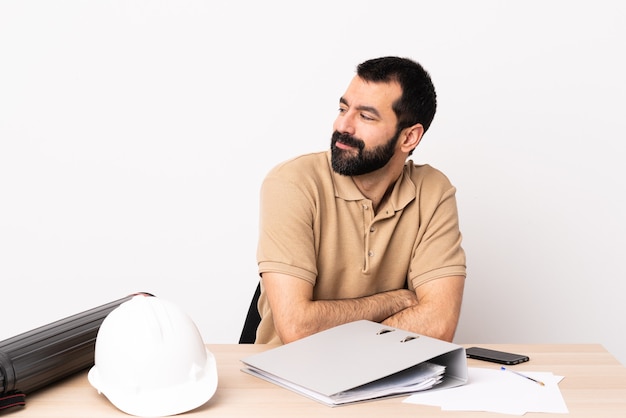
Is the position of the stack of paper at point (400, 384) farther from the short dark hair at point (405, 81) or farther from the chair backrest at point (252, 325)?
the short dark hair at point (405, 81)

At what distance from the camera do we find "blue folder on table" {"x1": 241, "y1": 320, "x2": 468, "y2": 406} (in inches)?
60.5

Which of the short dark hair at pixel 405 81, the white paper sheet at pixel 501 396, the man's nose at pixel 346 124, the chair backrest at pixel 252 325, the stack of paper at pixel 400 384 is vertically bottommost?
the chair backrest at pixel 252 325

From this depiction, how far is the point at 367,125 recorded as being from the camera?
2430 mm

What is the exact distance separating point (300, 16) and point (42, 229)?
144 centimetres

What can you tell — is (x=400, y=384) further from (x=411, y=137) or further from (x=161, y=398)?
(x=411, y=137)

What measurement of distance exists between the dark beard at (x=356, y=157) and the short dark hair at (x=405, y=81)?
0.12 meters

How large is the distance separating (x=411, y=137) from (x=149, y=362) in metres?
1.36

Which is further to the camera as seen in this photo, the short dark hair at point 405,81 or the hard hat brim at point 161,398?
the short dark hair at point 405,81

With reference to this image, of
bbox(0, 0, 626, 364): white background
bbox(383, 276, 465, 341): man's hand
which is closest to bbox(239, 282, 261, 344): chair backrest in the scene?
bbox(383, 276, 465, 341): man's hand

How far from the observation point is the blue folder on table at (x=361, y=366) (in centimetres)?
154

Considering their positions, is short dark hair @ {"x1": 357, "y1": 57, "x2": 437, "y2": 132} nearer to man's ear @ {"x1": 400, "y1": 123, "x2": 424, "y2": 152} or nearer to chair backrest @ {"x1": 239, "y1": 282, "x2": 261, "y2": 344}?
man's ear @ {"x1": 400, "y1": 123, "x2": 424, "y2": 152}

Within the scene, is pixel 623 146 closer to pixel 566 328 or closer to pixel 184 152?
pixel 566 328

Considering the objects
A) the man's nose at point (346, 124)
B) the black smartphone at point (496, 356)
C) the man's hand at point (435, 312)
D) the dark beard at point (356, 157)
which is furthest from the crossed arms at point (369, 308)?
the man's nose at point (346, 124)

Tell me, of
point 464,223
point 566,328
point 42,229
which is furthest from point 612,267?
point 42,229
